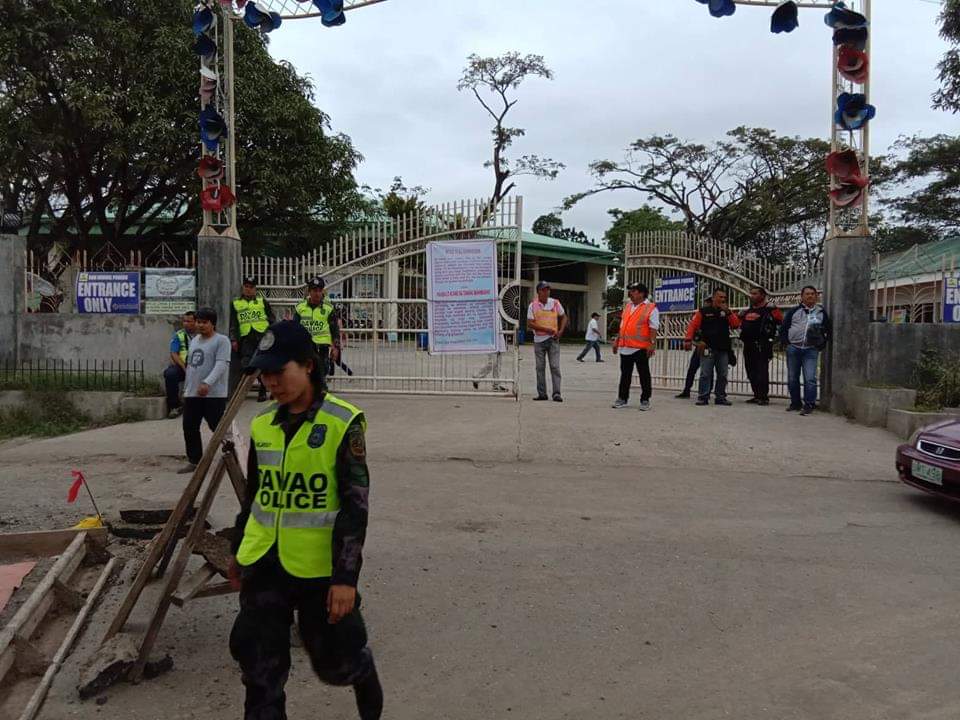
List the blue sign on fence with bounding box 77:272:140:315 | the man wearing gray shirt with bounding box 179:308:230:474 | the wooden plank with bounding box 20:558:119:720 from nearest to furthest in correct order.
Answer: the wooden plank with bounding box 20:558:119:720
the man wearing gray shirt with bounding box 179:308:230:474
the blue sign on fence with bounding box 77:272:140:315

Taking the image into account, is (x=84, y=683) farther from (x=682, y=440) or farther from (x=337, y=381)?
(x=337, y=381)

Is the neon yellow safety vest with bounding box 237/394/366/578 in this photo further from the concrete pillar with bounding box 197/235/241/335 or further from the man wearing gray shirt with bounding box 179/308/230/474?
the concrete pillar with bounding box 197/235/241/335

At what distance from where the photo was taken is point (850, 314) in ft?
31.7

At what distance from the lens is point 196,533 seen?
321cm

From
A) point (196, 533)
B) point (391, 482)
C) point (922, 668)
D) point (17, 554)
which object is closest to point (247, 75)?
point (391, 482)

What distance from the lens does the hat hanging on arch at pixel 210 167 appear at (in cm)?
1011

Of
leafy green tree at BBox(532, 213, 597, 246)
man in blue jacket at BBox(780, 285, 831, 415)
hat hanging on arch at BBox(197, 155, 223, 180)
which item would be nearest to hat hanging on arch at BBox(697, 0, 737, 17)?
man in blue jacket at BBox(780, 285, 831, 415)

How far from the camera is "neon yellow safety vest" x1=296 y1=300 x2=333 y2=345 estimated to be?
924 cm

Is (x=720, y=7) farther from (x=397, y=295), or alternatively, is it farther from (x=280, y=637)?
(x=280, y=637)

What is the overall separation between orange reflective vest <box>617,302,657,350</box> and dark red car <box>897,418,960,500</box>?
3.85m

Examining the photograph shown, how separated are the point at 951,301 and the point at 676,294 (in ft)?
11.8

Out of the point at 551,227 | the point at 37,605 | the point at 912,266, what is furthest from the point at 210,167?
the point at 551,227

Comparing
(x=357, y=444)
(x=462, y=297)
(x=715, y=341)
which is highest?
(x=462, y=297)

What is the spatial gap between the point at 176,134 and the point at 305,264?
7.17 metres
